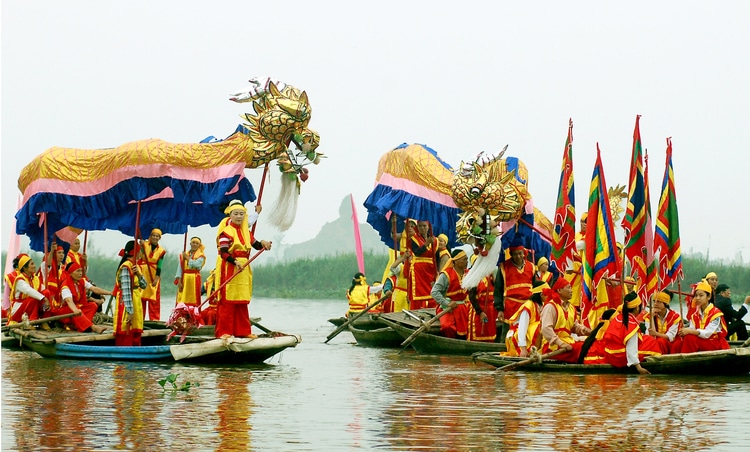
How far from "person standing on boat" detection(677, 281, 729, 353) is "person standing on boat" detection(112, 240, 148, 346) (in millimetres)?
6110

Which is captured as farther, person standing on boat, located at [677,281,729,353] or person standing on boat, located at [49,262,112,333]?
person standing on boat, located at [49,262,112,333]

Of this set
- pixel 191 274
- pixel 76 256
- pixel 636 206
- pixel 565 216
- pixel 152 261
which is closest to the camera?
pixel 636 206

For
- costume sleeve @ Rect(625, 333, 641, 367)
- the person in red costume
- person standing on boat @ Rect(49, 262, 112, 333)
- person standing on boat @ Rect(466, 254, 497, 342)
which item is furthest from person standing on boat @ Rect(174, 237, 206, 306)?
costume sleeve @ Rect(625, 333, 641, 367)

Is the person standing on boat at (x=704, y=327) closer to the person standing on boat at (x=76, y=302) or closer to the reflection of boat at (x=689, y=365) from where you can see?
the reflection of boat at (x=689, y=365)

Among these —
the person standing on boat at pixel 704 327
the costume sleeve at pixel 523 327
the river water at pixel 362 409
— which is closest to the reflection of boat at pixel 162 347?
the river water at pixel 362 409

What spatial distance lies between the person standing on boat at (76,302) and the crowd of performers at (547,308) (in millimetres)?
4402

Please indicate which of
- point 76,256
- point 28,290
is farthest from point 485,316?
point 76,256

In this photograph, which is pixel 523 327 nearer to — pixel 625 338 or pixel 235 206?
pixel 625 338

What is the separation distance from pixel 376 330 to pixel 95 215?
4.70m

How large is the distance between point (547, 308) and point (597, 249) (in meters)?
1.36

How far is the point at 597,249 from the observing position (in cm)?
1437

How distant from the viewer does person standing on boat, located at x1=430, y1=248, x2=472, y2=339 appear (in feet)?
53.3

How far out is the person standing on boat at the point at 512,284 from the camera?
1566 cm

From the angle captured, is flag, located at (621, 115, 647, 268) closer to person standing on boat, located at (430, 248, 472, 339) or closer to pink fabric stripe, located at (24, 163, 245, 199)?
person standing on boat, located at (430, 248, 472, 339)
